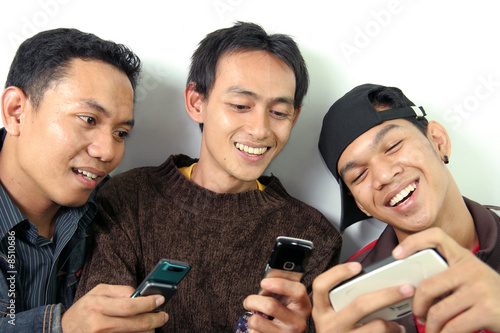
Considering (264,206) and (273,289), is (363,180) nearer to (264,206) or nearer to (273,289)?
(264,206)

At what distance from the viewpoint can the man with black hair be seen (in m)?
1.35

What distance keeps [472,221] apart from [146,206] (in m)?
1.23

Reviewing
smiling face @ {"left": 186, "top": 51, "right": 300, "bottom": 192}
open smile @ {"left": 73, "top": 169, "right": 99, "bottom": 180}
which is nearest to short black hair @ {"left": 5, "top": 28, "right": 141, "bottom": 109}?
open smile @ {"left": 73, "top": 169, "right": 99, "bottom": 180}

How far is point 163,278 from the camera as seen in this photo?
113cm

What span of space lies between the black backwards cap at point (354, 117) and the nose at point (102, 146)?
2.69 ft

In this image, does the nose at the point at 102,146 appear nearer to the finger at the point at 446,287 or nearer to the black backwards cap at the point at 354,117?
the black backwards cap at the point at 354,117

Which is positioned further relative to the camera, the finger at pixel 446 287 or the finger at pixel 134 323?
the finger at pixel 134 323

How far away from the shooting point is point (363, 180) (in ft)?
5.16

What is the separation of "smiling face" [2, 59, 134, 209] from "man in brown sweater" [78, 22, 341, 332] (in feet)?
0.73
